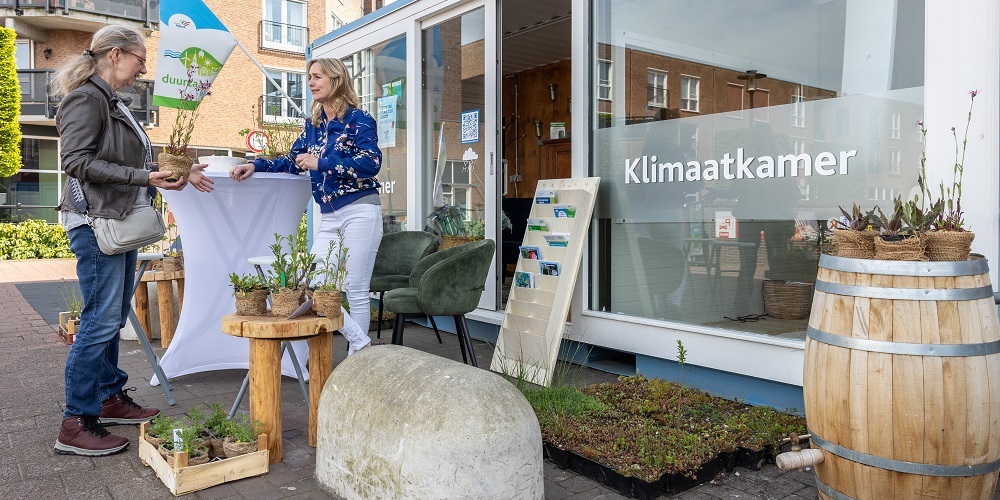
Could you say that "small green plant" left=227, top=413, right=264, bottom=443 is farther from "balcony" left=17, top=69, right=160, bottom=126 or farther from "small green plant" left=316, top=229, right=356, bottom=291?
"balcony" left=17, top=69, right=160, bottom=126

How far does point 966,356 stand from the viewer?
221cm

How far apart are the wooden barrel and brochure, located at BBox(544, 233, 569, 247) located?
223cm

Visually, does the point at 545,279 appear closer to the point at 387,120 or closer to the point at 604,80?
the point at 604,80

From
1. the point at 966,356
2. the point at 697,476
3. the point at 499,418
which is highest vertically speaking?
the point at 966,356

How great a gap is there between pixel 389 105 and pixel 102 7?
18.1 m

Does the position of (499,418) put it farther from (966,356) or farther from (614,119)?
(614,119)

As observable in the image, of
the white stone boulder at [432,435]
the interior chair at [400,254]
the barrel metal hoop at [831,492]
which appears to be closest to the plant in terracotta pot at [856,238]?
the barrel metal hoop at [831,492]

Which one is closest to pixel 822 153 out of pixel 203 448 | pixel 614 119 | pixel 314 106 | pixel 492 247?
pixel 614 119

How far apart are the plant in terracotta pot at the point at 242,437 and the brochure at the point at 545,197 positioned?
235cm

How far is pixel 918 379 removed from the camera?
7.27ft

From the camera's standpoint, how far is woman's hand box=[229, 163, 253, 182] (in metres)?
3.88

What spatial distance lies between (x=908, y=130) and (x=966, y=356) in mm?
1389

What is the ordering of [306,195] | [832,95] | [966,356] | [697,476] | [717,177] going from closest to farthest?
[966,356]
[697,476]
[832,95]
[717,177]
[306,195]

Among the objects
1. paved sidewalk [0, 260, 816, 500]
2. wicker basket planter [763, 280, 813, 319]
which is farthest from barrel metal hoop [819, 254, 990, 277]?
wicker basket planter [763, 280, 813, 319]
